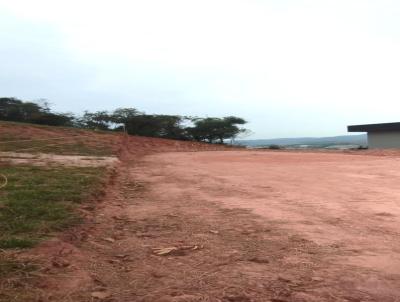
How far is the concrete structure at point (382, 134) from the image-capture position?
32.0 metres

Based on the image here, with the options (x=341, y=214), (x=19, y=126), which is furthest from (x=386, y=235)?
(x=19, y=126)

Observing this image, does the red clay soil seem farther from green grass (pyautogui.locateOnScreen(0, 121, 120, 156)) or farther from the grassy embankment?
green grass (pyautogui.locateOnScreen(0, 121, 120, 156))

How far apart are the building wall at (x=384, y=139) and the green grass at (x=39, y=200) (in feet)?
85.1

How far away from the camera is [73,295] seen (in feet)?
12.0

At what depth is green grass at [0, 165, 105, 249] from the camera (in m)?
5.13

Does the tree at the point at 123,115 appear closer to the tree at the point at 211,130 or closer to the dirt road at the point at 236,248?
the tree at the point at 211,130

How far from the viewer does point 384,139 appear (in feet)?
108

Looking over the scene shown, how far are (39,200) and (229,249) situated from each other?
3081 millimetres

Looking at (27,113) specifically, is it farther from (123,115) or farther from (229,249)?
(229,249)

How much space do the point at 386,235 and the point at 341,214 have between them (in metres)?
1.29

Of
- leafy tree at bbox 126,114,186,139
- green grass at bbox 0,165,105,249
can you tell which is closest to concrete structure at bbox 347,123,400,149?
leafy tree at bbox 126,114,186,139

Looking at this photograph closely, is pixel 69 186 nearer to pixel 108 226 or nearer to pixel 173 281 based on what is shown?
pixel 108 226

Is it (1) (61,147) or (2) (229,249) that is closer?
(2) (229,249)

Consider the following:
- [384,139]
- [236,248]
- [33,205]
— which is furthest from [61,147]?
[384,139]
